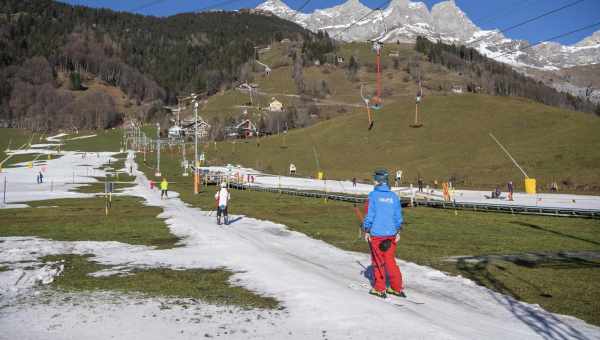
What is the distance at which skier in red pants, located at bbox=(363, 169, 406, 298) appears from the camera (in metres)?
10.9

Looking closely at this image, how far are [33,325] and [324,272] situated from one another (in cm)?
716

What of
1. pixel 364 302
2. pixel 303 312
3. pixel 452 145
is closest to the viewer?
pixel 303 312

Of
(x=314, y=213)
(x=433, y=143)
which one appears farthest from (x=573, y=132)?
(x=314, y=213)

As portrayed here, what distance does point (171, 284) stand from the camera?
11961 millimetres

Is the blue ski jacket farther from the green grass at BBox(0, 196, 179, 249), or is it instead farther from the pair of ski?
the green grass at BBox(0, 196, 179, 249)

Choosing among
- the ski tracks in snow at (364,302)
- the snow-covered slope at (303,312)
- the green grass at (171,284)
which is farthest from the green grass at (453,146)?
the green grass at (171,284)

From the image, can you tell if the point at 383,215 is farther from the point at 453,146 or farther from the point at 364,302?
the point at 453,146

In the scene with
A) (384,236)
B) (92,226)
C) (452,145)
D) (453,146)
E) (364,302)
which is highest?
(452,145)

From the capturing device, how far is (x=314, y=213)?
36.4 metres

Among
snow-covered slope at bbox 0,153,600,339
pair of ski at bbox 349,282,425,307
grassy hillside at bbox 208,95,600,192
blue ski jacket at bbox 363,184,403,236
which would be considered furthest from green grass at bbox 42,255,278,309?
grassy hillside at bbox 208,95,600,192

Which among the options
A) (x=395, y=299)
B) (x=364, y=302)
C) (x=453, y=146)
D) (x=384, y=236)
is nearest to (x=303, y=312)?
(x=364, y=302)

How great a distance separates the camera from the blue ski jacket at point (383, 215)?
11.0 metres

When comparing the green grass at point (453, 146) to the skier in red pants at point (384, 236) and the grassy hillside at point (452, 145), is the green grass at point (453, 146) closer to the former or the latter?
the grassy hillside at point (452, 145)

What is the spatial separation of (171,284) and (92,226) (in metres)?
16.0
